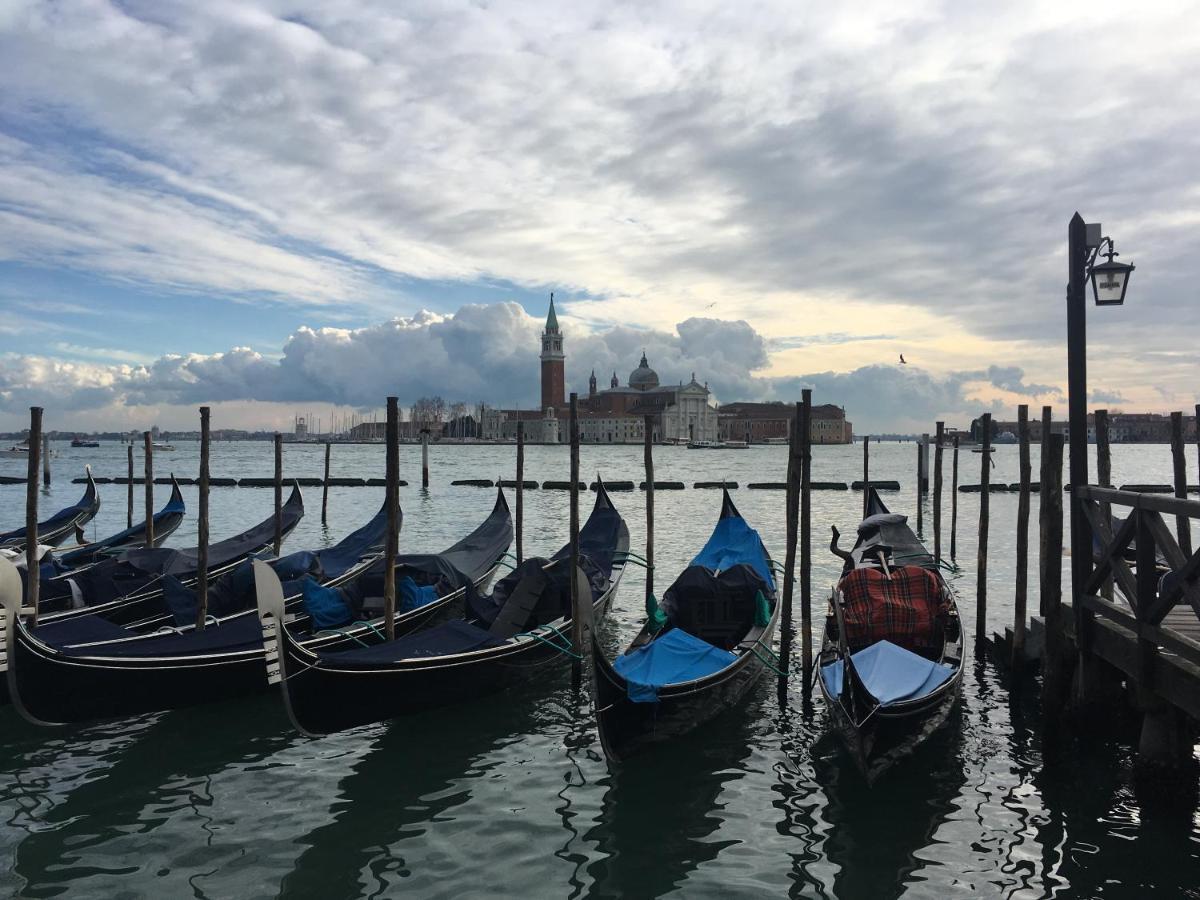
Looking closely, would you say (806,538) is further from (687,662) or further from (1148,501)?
(1148,501)

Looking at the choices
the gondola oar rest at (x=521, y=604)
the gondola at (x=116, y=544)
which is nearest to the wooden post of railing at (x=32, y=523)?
the gondola at (x=116, y=544)

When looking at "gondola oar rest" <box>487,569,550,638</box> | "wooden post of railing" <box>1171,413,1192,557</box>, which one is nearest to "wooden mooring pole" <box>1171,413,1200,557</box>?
"wooden post of railing" <box>1171,413,1192,557</box>

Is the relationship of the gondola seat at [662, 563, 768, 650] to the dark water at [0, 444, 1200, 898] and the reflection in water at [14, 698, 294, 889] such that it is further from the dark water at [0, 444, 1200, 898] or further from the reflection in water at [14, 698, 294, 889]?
the reflection in water at [14, 698, 294, 889]

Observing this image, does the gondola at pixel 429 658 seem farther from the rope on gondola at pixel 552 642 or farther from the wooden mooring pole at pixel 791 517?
the wooden mooring pole at pixel 791 517

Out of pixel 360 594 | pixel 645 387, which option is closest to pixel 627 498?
pixel 360 594

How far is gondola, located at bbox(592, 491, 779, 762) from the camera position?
225 inches

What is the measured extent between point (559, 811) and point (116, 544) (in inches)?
458

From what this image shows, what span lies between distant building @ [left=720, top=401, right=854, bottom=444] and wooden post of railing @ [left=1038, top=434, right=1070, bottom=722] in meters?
113

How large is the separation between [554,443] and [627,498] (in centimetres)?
8661

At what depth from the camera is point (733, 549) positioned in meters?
10.2

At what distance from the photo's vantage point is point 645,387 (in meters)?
128

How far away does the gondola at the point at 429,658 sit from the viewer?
588 cm

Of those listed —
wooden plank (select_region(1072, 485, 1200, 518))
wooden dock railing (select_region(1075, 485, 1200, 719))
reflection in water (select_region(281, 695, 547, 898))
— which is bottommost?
reflection in water (select_region(281, 695, 547, 898))

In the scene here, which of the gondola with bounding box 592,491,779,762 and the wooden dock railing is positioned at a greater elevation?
the wooden dock railing
